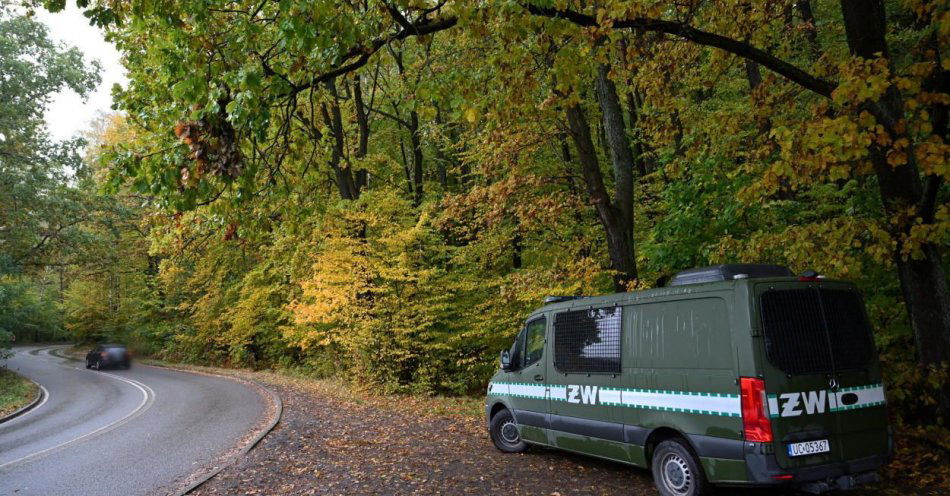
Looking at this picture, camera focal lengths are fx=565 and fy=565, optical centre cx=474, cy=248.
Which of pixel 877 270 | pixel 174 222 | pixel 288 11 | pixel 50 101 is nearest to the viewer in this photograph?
pixel 288 11

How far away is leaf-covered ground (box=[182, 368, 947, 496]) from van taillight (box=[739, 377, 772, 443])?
4.43 ft

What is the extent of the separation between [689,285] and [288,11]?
464 cm

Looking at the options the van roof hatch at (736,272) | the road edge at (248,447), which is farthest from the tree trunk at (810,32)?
the road edge at (248,447)

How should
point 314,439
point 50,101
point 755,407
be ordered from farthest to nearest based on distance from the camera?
1. point 50,101
2. point 314,439
3. point 755,407

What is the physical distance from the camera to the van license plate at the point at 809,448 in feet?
15.6

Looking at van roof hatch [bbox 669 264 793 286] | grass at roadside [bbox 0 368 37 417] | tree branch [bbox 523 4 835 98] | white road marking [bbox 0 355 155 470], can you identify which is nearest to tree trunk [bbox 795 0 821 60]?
tree branch [bbox 523 4 835 98]

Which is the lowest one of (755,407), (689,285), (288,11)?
(755,407)

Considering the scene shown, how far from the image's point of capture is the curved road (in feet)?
25.6

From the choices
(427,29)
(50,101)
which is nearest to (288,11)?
(427,29)

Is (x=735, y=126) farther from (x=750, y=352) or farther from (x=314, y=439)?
(x=314, y=439)

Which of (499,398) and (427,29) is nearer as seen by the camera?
(427,29)

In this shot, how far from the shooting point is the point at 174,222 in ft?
24.3

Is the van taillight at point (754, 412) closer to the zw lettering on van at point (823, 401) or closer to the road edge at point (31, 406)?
the zw lettering on van at point (823, 401)

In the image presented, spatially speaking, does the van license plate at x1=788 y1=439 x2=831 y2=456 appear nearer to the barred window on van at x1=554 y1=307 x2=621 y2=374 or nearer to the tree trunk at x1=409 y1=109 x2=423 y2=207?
the barred window on van at x1=554 y1=307 x2=621 y2=374
